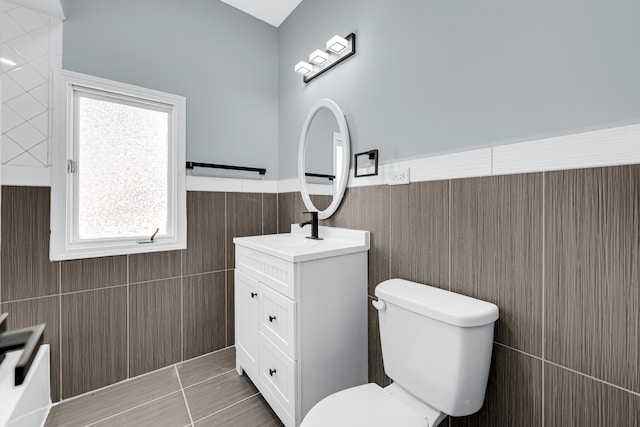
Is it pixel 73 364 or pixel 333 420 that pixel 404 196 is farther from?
pixel 73 364

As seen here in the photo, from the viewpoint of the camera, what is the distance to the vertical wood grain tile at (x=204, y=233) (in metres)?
1.94

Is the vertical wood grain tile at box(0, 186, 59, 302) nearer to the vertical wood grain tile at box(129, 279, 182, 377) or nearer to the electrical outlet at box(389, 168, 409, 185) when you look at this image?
the vertical wood grain tile at box(129, 279, 182, 377)

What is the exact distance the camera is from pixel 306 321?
1.27 metres

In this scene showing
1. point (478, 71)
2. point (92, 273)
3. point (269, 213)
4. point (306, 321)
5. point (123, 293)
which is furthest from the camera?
point (269, 213)

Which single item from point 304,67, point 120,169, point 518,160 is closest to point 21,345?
point 120,169

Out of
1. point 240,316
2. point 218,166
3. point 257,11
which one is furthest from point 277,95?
point 240,316

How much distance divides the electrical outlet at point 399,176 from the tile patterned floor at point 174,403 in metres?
1.39

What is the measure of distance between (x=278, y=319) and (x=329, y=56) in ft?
5.33

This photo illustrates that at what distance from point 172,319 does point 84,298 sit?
0.52 m

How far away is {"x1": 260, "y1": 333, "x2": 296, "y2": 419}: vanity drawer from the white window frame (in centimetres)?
96

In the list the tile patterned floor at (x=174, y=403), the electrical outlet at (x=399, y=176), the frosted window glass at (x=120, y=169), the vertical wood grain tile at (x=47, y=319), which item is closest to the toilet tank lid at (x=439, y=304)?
the electrical outlet at (x=399, y=176)

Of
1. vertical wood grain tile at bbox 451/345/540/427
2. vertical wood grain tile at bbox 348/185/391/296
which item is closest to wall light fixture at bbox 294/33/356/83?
vertical wood grain tile at bbox 348/185/391/296

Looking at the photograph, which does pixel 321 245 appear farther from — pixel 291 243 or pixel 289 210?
pixel 289 210

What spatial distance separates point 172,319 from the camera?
6.20 ft
